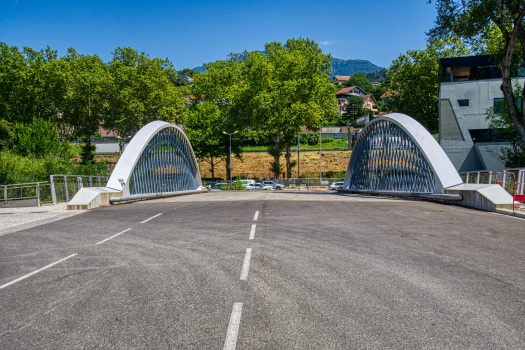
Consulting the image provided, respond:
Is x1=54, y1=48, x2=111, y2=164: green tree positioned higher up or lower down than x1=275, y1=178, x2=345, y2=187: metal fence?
higher up

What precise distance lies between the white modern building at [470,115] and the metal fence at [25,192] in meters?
35.0

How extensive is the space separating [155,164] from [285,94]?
30234mm

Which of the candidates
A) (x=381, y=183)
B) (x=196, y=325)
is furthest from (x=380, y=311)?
(x=381, y=183)

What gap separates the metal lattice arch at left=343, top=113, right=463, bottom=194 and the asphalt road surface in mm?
8606

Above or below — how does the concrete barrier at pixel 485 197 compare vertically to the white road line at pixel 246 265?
above

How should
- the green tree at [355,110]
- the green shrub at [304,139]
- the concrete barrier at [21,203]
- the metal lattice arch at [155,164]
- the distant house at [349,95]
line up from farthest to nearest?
the distant house at [349,95]
the green tree at [355,110]
the green shrub at [304,139]
the concrete barrier at [21,203]
the metal lattice arch at [155,164]

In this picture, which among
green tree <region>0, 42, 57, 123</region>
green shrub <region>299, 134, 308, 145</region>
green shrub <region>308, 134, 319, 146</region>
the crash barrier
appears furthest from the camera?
green shrub <region>308, 134, 319, 146</region>

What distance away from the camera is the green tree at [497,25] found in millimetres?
18750

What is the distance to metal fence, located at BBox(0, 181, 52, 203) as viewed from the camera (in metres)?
21.2

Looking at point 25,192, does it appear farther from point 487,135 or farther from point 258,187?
point 487,135

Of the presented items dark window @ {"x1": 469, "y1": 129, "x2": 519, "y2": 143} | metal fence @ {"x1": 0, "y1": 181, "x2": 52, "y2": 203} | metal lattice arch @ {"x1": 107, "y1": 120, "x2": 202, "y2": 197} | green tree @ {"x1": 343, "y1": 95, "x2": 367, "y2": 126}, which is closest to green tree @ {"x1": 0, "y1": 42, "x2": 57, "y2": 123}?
metal lattice arch @ {"x1": 107, "y1": 120, "x2": 202, "y2": 197}

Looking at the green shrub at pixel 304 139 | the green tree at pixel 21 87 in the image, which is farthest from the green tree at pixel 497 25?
the green shrub at pixel 304 139

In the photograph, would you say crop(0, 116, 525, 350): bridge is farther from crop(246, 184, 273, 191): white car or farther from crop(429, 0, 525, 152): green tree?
crop(246, 184, 273, 191): white car

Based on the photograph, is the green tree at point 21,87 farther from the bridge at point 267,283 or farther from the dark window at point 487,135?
the dark window at point 487,135
